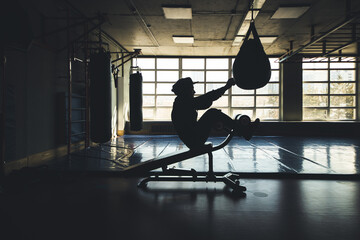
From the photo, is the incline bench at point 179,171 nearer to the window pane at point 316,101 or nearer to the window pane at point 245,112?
the window pane at point 245,112

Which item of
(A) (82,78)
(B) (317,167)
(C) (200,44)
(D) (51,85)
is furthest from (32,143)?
(C) (200,44)

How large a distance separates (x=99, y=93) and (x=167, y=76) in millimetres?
7410

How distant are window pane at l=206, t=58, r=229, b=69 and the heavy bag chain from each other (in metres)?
7.99

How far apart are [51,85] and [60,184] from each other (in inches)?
110

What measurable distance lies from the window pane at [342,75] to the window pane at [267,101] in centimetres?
254

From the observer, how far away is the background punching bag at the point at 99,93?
3.49 metres

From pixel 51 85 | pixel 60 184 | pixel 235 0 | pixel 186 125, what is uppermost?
pixel 235 0

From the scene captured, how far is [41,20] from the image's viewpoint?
4.72 metres

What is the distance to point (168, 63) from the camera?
1074cm

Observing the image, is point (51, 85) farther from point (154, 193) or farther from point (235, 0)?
point (235, 0)

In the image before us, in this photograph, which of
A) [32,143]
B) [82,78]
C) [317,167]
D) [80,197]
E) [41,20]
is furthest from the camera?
[82,78]

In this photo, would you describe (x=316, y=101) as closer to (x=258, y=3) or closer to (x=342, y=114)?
(x=342, y=114)

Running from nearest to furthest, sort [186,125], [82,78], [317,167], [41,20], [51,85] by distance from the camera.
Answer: [186,125]
[317,167]
[41,20]
[51,85]
[82,78]

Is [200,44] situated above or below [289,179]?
above
